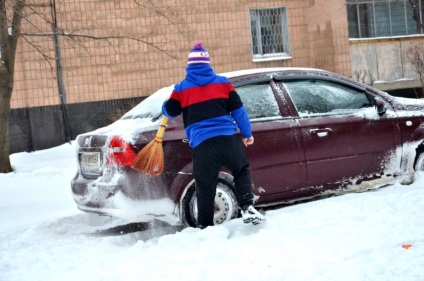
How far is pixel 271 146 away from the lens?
652 cm

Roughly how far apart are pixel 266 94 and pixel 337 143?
2.98 ft

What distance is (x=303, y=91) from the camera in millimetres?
7012

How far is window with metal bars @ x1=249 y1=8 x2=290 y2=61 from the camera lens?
1678cm

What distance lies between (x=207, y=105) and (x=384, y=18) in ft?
43.2

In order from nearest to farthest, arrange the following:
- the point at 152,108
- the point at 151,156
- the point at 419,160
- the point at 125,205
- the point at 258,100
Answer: the point at 151,156
the point at 125,205
the point at 152,108
the point at 258,100
the point at 419,160

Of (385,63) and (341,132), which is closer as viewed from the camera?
(341,132)

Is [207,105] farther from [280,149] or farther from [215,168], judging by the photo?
[280,149]

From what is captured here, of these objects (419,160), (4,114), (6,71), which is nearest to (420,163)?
(419,160)

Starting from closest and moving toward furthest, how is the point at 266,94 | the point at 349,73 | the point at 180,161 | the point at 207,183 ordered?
the point at 207,183 → the point at 180,161 → the point at 266,94 → the point at 349,73

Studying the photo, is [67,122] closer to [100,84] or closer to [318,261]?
[100,84]

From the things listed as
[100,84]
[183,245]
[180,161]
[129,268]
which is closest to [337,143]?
[180,161]

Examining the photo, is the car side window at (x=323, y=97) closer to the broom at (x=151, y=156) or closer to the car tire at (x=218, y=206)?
the car tire at (x=218, y=206)

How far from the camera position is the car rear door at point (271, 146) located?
6.46 metres

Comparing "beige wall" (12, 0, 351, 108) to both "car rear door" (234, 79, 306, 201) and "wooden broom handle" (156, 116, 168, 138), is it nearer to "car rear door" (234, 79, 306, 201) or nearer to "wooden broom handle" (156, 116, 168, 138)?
"car rear door" (234, 79, 306, 201)
